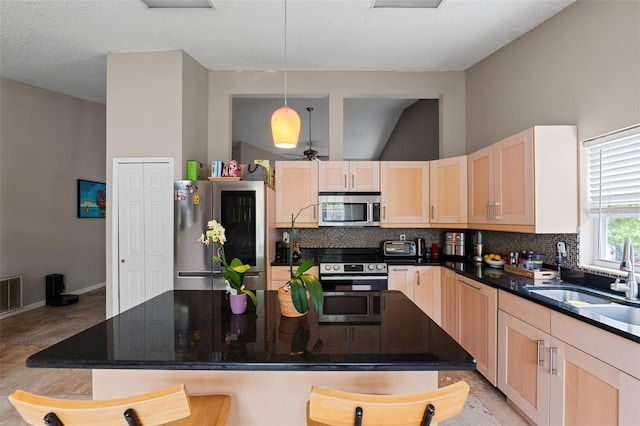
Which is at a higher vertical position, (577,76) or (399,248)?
(577,76)

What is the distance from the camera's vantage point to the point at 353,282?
3410 millimetres

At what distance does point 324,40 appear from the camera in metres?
3.27

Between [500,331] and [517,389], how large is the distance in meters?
0.38

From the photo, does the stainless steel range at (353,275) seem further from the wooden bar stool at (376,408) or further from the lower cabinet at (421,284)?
the wooden bar stool at (376,408)

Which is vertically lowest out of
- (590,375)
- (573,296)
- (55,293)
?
(55,293)

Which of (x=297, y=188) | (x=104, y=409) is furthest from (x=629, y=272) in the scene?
(x=297, y=188)

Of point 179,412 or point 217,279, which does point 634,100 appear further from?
point 217,279

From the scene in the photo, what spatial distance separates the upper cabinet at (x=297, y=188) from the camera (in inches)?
147

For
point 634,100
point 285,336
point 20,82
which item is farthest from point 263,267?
point 20,82

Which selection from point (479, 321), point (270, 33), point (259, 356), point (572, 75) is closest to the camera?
point (259, 356)

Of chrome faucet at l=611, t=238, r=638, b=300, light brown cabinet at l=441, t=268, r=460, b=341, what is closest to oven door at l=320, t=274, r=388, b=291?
light brown cabinet at l=441, t=268, r=460, b=341

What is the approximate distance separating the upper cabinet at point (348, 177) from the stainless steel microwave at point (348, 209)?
101 mm

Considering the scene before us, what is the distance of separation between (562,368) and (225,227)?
109 inches

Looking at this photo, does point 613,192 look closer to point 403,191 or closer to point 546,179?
point 546,179
